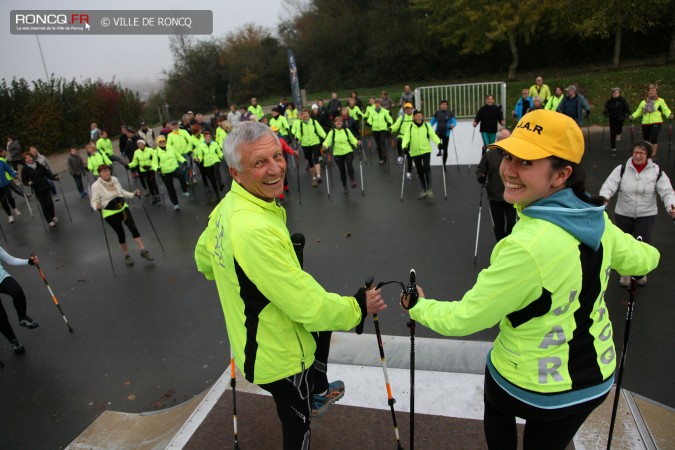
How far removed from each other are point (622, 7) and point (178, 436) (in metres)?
25.0

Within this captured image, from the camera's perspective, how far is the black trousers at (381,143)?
46.0ft

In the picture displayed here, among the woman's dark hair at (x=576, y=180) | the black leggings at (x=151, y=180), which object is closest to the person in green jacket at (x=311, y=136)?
the black leggings at (x=151, y=180)

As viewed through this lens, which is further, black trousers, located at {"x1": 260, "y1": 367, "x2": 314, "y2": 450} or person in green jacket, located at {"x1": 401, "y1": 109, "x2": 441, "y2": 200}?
person in green jacket, located at {"x1": 401, "y1": 109, "x2": 441, "y2": 200}

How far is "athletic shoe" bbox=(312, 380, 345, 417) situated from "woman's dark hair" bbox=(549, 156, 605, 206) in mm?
2326

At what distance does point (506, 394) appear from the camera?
2.18m

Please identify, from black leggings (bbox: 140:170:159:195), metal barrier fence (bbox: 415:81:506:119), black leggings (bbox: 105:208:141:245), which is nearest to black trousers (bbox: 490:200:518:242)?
black leggings (bbox: 105:208:141:245)

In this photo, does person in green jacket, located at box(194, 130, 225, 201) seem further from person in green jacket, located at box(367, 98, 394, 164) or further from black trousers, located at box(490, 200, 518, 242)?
black trousers, located at box(490, 200, 518, 242)

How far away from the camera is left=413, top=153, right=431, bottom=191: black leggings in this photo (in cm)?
1001

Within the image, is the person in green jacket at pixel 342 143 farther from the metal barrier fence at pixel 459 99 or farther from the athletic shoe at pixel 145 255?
the metal barrier fence at pixel 459 99

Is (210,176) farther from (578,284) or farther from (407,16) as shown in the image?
(407,16)

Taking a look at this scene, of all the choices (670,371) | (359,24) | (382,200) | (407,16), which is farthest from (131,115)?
(670,371)

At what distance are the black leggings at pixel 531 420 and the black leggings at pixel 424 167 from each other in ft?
26.3

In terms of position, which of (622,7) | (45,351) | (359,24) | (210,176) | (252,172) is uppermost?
(359,24)

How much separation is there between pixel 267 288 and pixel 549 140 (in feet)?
4.79
